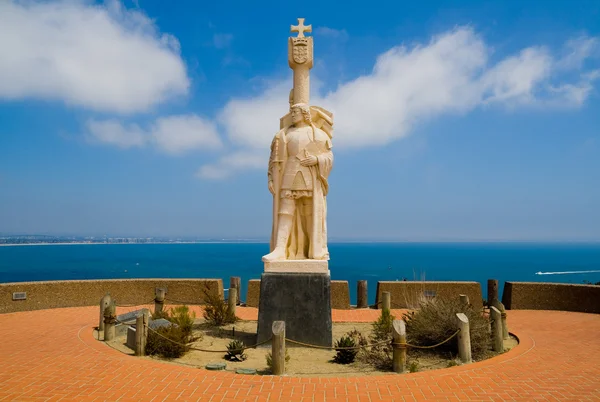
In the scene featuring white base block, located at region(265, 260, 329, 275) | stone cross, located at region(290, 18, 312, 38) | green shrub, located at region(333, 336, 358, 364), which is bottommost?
green shrub, located at region(333, 336, 358, 364)

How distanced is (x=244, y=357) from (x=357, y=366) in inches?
82.5

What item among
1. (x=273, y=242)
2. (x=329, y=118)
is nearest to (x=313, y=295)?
(x=273, y=242)

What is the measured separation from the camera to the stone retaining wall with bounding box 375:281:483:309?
44.8 ft

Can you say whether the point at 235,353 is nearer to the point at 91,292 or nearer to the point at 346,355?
the point at 346,355

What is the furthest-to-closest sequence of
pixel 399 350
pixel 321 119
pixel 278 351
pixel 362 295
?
pixel 362 295, pixel 321 119, pixel 399 350, pixel 278 351

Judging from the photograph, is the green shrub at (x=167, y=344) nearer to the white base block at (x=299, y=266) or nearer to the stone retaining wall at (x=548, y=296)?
the white base block at (x=299, y=266)

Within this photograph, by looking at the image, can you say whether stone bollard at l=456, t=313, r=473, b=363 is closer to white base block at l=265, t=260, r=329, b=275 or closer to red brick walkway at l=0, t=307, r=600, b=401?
red brick walkway at l=0, t=307, r=600, b=401

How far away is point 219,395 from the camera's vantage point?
19.1 ft

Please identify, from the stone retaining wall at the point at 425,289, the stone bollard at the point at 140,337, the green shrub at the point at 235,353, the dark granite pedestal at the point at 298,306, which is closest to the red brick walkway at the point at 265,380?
the stone bollard at the point at 140,337

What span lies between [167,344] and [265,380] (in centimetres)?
240

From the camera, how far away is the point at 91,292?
523 inches

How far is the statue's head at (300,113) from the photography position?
9742 millimetres

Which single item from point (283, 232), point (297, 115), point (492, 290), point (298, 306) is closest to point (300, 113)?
point (297, 115)

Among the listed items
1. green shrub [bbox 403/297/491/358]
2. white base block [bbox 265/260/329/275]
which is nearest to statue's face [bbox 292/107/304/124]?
white base block [bbox 265/260/329/275]
